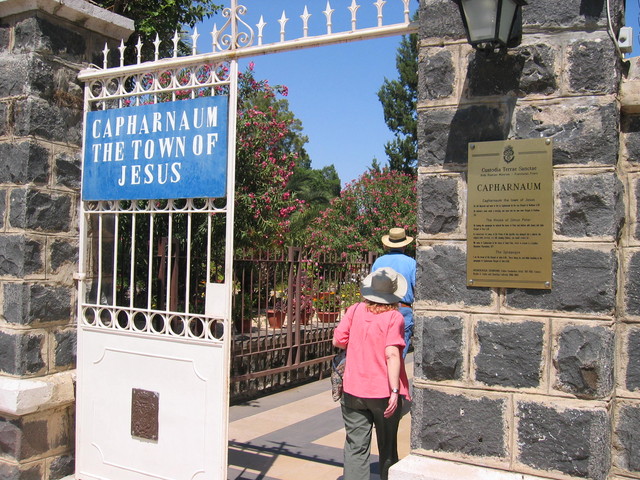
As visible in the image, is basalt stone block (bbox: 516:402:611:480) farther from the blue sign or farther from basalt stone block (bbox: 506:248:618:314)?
the blue sign

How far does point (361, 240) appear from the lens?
18000mm

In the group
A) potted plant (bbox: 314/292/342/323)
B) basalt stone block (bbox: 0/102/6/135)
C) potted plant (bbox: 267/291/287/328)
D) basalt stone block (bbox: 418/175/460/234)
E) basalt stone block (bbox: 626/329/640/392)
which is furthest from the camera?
potted plant (bbox: 314/292/342/323)

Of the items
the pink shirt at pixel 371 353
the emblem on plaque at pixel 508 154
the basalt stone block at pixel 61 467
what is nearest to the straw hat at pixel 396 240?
the pink shirt at pixel 371 353

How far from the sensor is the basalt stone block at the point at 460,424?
2922mm

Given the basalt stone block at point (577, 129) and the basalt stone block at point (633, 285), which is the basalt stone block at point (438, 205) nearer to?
the basalt stone block at point (577, 129)

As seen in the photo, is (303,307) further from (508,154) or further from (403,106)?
(403,106)

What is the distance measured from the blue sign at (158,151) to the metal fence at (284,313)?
266cm

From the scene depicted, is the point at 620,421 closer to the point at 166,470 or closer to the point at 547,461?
the point at 547,461

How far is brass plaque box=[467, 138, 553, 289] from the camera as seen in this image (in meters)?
2.88

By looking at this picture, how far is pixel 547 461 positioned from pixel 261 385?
17.6 feet

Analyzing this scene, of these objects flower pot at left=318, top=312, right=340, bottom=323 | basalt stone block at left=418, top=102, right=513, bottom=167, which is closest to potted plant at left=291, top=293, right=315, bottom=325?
flower pot at left=318, top=312, right=340, bottom=323

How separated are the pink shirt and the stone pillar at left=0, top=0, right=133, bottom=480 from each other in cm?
200

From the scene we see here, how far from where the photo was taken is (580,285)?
9.20 feet

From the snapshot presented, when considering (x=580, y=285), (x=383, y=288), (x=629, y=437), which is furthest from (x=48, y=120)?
(x=629, y=437)
